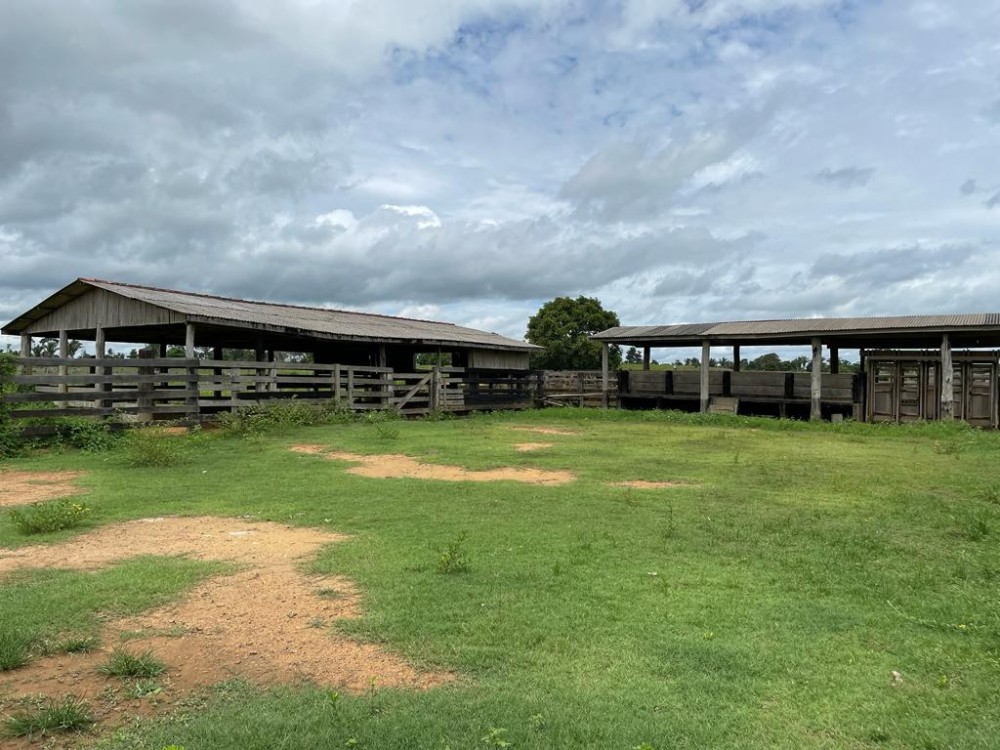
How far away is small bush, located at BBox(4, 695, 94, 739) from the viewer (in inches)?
118

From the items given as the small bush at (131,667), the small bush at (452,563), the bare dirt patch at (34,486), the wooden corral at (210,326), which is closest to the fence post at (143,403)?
the wooden corral at (210,326)

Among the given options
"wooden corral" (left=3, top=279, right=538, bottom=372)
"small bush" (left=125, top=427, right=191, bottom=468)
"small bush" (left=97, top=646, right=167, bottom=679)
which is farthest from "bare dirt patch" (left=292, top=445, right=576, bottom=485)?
"wooden corral" (left=3, top=279, right=538, bottom=372)

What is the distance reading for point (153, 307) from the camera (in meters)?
16.7

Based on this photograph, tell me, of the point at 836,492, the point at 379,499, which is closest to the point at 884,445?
the point at 836,492

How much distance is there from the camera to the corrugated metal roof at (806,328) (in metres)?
18.0

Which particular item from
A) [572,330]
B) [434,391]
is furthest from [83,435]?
[572,330]

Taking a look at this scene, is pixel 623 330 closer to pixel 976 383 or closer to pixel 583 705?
pixel 976 383

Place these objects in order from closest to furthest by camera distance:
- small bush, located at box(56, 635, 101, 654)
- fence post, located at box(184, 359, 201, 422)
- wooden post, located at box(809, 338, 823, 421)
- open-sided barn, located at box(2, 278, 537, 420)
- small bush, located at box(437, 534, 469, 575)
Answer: small bush, located at box(56, 635, 101, 654) → small bush, located at box(437, 534, 469, 575) → open-sided barn, located at box(2, 278, 537, 420) → fence post, located at box(184, 359, 201, 422) → wooden post, located at box(809, 338, 823, 421)

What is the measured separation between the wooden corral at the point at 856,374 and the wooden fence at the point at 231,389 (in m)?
5.26

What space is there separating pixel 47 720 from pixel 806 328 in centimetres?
2147

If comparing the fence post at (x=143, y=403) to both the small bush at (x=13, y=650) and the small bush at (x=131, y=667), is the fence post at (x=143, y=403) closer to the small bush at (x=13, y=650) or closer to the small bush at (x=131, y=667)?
the small bush at (x=13, y=650)

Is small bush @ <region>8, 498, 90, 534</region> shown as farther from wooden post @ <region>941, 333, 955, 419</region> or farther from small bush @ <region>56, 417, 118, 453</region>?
wooden post @ <region>941, 333, 955, 419</region>

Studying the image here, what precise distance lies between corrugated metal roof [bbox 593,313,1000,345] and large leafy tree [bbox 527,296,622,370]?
2016 cm

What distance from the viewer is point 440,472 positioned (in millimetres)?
10367
